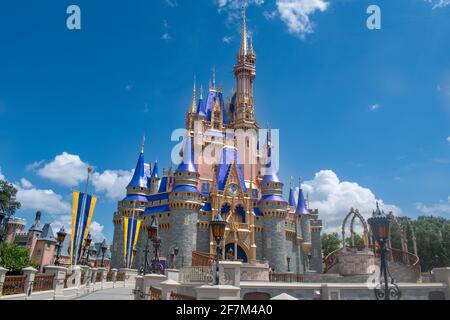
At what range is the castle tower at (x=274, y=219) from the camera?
45406 millimetres

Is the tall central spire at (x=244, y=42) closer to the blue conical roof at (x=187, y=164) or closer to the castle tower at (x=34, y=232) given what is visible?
the blue conical roof at (x=187, y=164)

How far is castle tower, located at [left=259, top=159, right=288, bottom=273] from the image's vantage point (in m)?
45.4

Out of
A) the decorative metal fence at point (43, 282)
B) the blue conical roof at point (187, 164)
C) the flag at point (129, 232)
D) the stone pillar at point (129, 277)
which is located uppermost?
the blue conical roof at point (187, 164)

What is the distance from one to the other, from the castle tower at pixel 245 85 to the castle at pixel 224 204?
20cm

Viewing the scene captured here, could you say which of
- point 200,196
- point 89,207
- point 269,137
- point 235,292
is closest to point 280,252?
point 200,196

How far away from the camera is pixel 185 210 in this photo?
4216 cm

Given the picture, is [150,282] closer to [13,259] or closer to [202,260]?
[202,260]

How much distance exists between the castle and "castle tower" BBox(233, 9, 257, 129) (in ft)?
0.67

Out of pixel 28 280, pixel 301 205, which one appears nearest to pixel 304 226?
pixel 301 205

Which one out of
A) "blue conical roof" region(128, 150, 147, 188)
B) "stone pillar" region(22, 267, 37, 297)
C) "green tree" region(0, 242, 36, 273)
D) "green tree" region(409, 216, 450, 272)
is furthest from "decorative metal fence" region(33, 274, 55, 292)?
"green tree" region(409, 216, 450, 272)

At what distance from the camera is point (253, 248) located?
148 feet

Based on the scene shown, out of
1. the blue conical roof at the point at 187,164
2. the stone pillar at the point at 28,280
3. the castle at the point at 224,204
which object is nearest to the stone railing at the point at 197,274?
the stone pillar at the point at 28,280

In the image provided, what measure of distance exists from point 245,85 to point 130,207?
103ft
